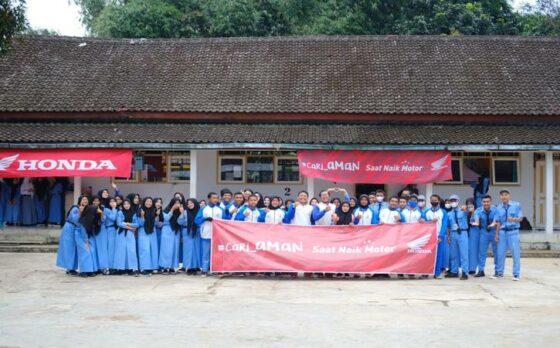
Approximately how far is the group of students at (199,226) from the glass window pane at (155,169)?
809 centimetres

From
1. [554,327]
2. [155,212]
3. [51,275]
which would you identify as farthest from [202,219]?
[554,327]

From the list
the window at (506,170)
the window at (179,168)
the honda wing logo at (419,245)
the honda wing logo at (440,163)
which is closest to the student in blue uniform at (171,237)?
the honda wing logo at (419,245)

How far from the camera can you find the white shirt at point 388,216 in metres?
13.8

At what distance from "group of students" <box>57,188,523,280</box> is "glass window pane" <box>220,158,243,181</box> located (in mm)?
7819

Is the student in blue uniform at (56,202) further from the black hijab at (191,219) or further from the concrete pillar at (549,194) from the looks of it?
the concrete pillar at (549,194)

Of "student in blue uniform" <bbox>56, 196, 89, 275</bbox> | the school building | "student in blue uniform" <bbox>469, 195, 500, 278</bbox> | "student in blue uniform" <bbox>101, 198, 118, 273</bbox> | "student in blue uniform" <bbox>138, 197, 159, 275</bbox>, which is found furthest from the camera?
the school building

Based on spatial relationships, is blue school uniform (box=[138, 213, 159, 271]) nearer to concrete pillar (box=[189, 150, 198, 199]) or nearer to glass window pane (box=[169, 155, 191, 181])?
concrete pillar (box=[189, 150, 198, 199])

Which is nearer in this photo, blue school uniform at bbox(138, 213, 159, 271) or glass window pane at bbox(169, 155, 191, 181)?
blue school uniform at bbox(138, 213, 159, 271)

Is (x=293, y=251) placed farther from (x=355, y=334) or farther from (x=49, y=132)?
(x=49, y=132)

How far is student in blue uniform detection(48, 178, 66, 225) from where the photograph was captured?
2095 centimetres

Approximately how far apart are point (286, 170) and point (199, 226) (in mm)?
8361

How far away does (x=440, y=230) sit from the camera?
13.6m

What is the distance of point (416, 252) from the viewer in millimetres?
13352

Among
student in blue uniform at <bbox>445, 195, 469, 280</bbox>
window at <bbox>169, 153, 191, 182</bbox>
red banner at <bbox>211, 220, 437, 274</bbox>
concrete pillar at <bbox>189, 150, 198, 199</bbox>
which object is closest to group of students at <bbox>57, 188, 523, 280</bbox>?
student in blue uniform at <bbox>445, 195, 469, 280</bbox>
